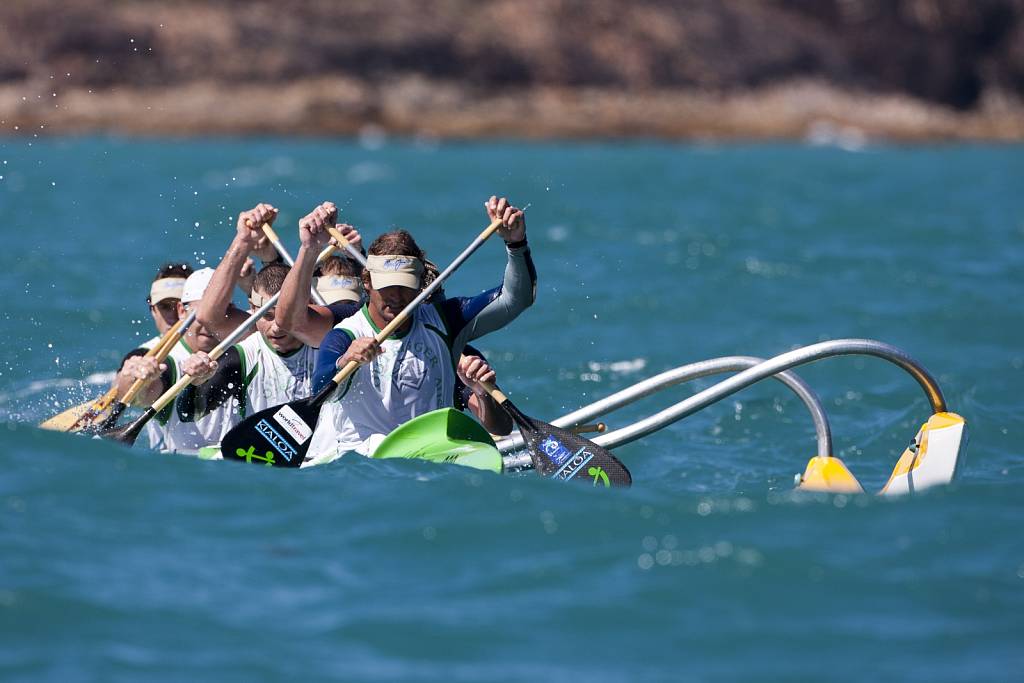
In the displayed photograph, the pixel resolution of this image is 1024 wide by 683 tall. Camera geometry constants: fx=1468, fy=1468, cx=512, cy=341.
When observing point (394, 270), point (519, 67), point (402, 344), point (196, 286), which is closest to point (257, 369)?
point (196, 286)

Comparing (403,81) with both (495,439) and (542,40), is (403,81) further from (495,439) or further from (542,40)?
(495,439)

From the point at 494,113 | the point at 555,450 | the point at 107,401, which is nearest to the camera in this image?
the point at 555,450

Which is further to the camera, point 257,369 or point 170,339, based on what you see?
point 257,369

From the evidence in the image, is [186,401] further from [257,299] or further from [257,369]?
[257,299]

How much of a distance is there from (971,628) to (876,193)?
80.0ft

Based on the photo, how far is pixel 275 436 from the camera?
23.4 feet

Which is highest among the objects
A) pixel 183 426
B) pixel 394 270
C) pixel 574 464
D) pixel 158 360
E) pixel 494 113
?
pixel 394 270

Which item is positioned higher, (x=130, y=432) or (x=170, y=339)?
(x=170, y=339)

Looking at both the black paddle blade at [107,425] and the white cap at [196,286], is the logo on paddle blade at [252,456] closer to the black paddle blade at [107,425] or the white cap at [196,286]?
the black paddle blade at [107,425]

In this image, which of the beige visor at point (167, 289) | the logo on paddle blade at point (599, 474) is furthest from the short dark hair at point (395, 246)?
the beige visor at point (167, 289)

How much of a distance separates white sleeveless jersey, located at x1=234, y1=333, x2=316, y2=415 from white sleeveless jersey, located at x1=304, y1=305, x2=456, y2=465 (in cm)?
58

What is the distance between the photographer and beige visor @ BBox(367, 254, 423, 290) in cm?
700

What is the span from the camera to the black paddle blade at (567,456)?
6.99 metres

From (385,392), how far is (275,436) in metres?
0.58
